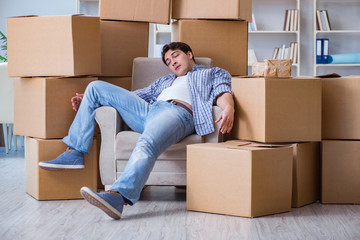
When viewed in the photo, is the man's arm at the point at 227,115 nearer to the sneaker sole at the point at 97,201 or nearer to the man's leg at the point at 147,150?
the man's leg at the point at 147,150

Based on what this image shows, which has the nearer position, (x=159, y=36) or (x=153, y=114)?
(x=153, y=114)

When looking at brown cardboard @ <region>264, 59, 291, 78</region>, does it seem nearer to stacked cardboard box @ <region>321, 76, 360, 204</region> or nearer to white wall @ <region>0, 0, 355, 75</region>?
stacked cardboard box @ <region>321, 76, 360, 204</region>

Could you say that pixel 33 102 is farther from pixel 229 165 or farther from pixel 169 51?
pixel 229 165

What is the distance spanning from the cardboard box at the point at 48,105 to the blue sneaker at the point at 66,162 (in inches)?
5.2

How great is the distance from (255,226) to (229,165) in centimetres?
29

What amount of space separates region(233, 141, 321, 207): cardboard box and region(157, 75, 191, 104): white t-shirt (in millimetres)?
477

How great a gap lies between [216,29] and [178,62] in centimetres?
39

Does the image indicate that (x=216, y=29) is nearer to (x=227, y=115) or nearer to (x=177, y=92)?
(x=177, y=92)

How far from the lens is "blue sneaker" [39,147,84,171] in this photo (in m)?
2.38

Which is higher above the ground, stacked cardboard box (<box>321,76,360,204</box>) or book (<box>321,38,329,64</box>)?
book (<box>321,38,329,64</box>)

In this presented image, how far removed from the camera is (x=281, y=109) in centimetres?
229

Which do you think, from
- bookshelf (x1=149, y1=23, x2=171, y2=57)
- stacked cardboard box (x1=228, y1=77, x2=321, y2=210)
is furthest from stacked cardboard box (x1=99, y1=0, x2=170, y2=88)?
bookshelf (x1=149, y1=23, x2=171, y2=57)

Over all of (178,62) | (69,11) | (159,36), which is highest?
(69,11)

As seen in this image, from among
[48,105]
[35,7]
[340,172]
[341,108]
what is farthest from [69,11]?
[340,172]
